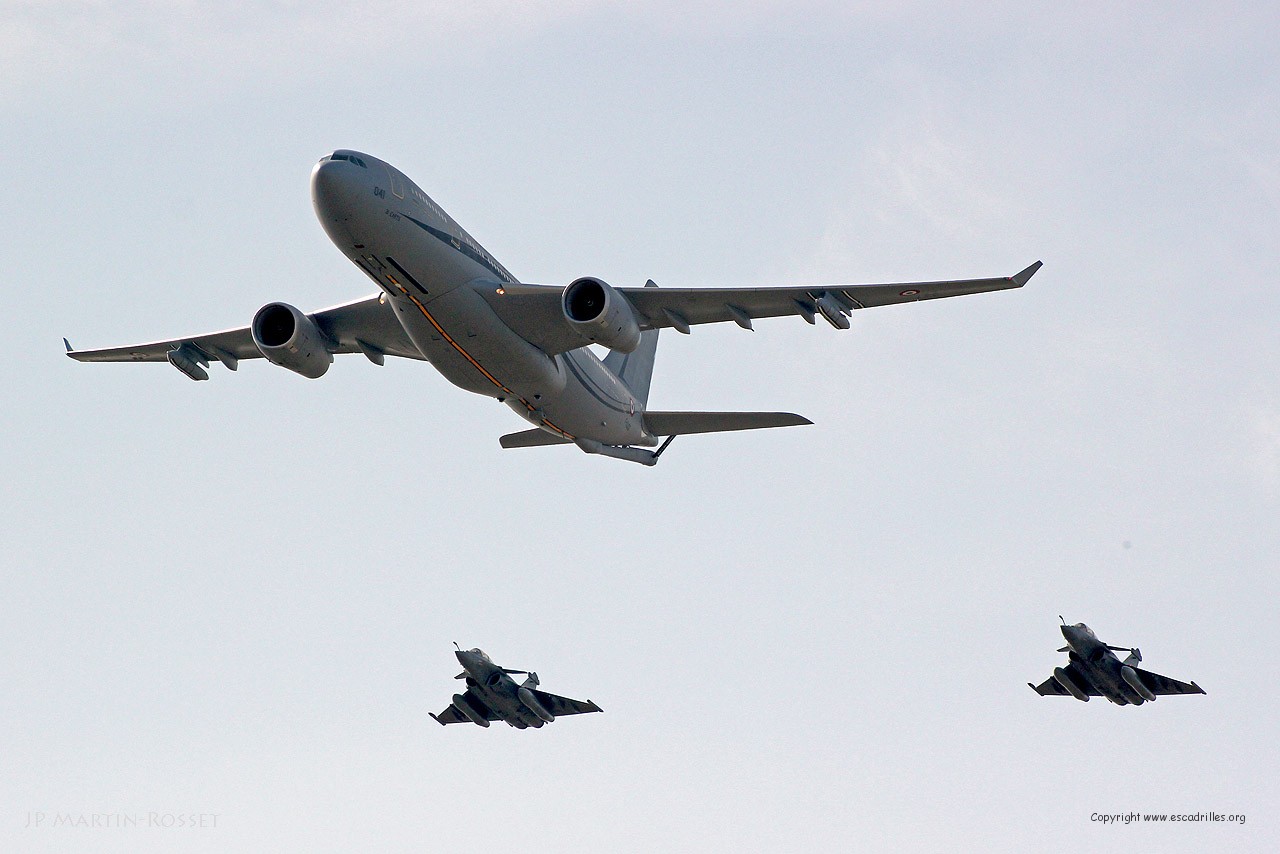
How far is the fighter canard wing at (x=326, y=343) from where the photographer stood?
3631 centimetres

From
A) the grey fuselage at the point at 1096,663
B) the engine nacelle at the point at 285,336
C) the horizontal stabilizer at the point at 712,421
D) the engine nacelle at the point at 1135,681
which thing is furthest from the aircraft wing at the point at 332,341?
the engine nacelle at the point at 1135,681

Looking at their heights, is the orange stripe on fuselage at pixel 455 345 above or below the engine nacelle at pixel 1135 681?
above

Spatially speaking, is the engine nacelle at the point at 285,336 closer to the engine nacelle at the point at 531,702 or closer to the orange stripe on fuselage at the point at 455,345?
the orange stripe on fuselage at the point at 455,345

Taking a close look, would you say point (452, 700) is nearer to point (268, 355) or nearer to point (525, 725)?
point (525, 725)

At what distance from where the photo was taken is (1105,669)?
3934 centimetres

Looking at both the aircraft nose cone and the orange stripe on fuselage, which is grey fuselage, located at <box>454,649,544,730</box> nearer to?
the orange stripe on fuselage

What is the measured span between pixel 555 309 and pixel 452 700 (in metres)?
16.6

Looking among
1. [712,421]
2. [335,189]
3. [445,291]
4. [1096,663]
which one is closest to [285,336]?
[445,291]

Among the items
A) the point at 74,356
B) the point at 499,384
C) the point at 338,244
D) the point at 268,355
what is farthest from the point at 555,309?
the point at 74,356

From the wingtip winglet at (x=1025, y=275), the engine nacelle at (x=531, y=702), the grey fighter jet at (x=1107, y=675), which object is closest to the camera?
the wingtip winglet at (x=1025, y=275)

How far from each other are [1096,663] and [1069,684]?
48.8 inches

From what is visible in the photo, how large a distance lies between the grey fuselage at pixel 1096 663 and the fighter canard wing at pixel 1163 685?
0.46 m


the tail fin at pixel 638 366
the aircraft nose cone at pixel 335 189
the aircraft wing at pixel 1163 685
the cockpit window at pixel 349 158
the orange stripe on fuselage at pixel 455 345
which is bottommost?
the aircraft wing at pixel 1163 685

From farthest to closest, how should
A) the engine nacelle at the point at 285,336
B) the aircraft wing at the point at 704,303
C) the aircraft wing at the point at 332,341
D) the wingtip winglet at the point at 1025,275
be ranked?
the aircraft wing at the point at 332,341 < the engine nacelle at the point at 285,336 < the aircraft wing at the point at 704,303 < the wingtip winglet at the point at 1025,275
